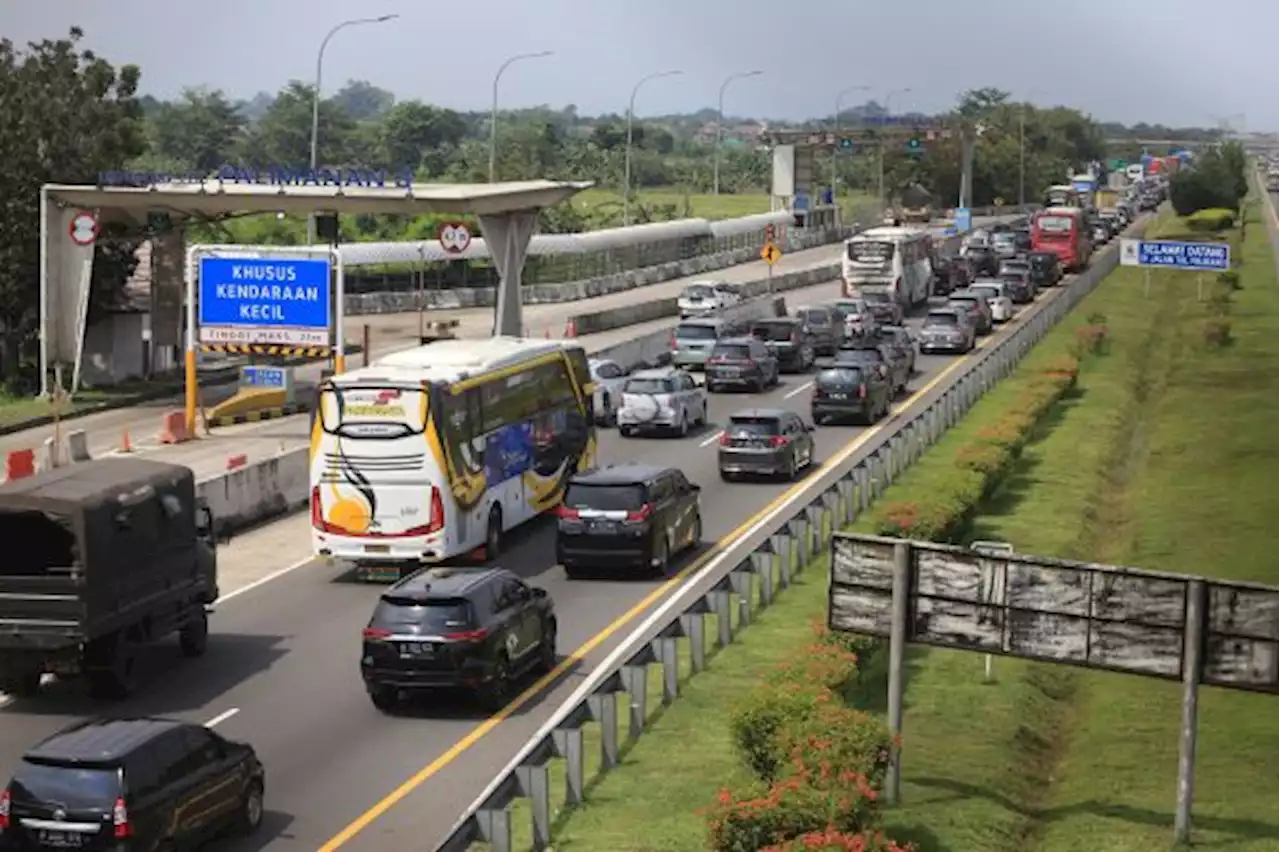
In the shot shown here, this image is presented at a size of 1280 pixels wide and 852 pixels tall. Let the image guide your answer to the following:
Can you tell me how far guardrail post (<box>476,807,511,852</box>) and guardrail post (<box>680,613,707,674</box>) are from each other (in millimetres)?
8565

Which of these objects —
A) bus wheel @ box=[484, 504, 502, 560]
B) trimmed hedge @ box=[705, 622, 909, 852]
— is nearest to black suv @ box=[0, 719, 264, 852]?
trimmed hedge @ box=[705, 622, 909, 852]

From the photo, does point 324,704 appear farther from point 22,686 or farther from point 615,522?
point 615,522

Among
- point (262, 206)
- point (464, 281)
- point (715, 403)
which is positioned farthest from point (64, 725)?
point (464, 281)

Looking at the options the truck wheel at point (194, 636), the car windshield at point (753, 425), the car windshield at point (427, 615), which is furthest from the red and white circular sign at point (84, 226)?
the car windshield at point (427, 615)

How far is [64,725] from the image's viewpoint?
24625mm

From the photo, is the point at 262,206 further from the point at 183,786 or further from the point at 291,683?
the point at 183,786

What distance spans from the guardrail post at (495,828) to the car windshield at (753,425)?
2546 centimetres

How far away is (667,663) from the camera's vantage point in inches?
974

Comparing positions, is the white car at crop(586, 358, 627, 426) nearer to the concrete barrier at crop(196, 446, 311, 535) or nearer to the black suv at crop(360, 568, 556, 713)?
the concrete barrier at crop(196, 446, 311, 535)

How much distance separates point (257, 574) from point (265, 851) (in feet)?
49.3

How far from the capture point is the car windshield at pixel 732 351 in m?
59.0

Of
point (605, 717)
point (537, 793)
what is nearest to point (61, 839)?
point (537, 793)

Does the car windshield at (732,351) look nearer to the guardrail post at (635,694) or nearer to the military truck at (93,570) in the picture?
the military truck at (93,570)

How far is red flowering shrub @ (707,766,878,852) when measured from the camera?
16.9 metres
